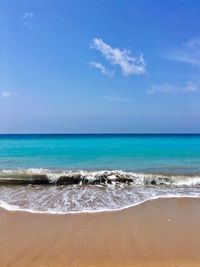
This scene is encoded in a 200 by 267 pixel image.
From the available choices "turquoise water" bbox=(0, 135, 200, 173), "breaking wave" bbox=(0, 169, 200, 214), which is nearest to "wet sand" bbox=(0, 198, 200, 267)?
"breaking wave" bbox=(0, 169, 200, 214)

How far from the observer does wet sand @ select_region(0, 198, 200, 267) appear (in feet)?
14.7

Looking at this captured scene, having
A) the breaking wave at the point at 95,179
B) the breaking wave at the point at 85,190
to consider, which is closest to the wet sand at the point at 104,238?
the breaking wave at the point at 85,190

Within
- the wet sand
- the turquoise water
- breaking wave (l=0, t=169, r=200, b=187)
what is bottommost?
the wet sand

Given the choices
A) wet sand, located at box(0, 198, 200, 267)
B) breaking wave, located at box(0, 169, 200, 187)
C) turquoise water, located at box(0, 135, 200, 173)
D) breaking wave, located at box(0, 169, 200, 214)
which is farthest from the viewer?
turquoise water, located at box(0, 135, 200, 173)

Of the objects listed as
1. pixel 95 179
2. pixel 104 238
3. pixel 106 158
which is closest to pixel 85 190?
pixel 95 179

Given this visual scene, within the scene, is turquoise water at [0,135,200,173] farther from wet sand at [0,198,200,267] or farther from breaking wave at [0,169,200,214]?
wet sand at [0,198,200,267]

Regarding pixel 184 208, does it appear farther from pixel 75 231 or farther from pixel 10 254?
pixel 10 254

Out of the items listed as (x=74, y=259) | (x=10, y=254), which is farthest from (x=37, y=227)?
(x=74, y=259)

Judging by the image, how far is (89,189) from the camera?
33.7ft

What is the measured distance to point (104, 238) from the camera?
535 cm

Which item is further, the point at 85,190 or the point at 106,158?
the point at 106,158

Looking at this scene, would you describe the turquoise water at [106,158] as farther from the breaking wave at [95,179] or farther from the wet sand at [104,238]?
the wet sand at [104,238]

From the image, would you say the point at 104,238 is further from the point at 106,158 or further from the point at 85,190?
the point at 106,158

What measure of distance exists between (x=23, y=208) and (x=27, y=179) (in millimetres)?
4444
